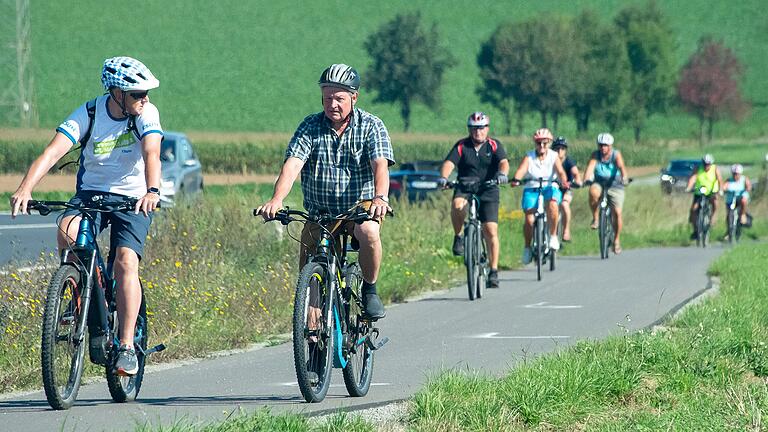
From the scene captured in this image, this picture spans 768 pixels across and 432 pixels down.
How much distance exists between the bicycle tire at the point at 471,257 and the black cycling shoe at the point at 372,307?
248 inches

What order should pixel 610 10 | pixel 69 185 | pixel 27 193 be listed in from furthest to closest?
pixel 610 10, pixel 69 185, pixel 27 193

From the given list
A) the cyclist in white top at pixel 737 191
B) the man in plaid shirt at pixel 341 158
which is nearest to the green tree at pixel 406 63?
the cyclist in white top at pixel 737 191

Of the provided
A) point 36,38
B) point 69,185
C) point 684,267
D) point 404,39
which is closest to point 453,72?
point 404,39

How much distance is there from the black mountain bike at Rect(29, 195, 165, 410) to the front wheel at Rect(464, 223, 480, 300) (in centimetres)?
716

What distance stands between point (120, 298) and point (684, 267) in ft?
42.4

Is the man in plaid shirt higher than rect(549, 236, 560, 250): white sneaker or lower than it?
higher

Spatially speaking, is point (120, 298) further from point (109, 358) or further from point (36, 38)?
point (36, 38)

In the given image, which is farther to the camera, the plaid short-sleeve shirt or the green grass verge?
the plaid short-sleeve shirt

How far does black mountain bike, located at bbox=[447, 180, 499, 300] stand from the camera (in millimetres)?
14930

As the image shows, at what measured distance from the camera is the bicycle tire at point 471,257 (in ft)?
48.7

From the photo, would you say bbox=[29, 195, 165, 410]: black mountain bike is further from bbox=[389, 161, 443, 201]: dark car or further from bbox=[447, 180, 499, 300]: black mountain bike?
bbox=[389, 161, 443, 201]: dark car

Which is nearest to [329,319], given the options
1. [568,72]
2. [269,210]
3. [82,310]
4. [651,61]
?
[269,210]

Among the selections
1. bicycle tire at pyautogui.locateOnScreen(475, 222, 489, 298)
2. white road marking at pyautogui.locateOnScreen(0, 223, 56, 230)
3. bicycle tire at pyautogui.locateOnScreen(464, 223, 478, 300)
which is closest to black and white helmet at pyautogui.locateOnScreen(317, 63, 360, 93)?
bicycle tire at pyautogui.locateOnScreen(464, 223, 478, 300)

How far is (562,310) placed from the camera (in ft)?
45.2
